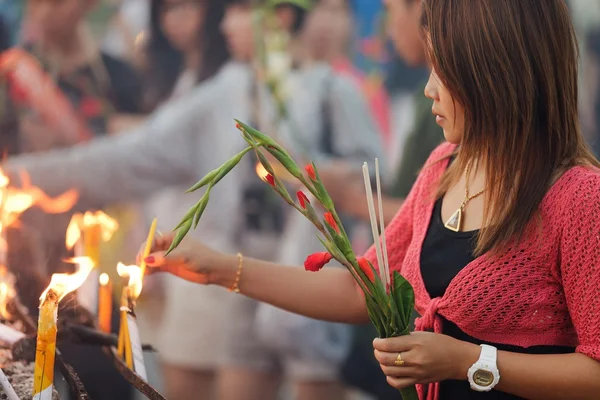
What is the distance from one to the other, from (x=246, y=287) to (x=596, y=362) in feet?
2.04

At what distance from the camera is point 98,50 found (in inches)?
136

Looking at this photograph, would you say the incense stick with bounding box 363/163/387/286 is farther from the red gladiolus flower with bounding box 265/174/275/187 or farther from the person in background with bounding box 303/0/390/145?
the person in background with bounding box 303/0/390/145

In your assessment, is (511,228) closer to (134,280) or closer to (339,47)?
(134,280)

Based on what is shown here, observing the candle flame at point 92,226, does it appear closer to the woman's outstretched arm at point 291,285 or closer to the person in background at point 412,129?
the woman's outstretched arm at point 291,285

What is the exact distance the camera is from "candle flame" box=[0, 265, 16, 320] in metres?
1.43

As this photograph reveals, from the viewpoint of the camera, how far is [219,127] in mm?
3436

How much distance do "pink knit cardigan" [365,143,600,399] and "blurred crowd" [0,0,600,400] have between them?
199 centimetres

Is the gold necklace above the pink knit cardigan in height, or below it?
above

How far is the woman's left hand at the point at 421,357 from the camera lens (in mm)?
1168

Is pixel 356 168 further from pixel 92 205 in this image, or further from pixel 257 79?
pixel 92 205

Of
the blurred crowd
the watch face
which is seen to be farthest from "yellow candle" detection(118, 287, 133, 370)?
the blurred crowd

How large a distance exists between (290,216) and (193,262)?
191cm

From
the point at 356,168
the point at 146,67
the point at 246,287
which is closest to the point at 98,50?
the point at 146,67

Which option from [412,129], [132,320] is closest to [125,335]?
[132,320]
